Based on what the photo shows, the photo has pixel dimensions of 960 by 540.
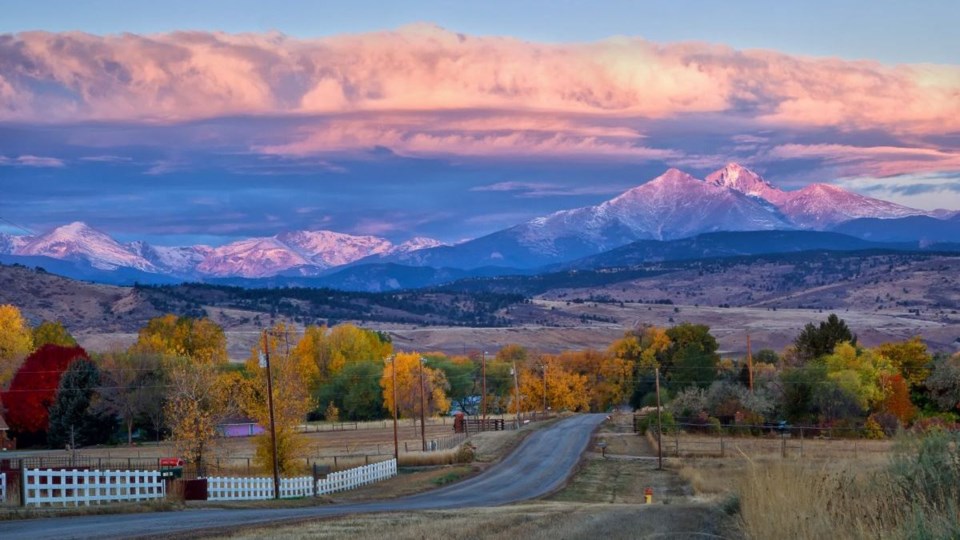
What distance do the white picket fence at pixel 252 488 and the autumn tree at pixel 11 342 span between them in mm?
73984

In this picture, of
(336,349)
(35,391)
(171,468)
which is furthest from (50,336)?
(171,468)

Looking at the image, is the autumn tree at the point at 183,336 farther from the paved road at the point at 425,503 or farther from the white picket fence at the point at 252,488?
the white picket fence at the point at 252,488

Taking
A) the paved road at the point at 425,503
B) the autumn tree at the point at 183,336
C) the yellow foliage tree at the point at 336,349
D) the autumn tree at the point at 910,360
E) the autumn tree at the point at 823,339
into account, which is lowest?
the paved road at the point at 425,503

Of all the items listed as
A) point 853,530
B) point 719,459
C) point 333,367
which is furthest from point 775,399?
point 853,530

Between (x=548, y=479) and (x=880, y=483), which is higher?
(x=880, y=483)

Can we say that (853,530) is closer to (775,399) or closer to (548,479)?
(548,479)

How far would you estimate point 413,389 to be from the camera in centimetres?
13188

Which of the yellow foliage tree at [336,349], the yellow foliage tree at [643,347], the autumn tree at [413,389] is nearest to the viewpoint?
the autumn tree at [413,389]

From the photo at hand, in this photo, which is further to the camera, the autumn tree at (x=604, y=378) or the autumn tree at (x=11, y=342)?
the autumn tree at (x=604, y=378)

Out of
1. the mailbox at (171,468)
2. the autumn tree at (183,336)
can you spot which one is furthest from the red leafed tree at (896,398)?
the autumn tree at (183,336)

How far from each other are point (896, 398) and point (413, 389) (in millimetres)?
54725

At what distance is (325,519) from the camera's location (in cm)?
3262

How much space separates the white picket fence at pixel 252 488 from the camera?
48594 millimetres

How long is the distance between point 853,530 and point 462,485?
1716 inches
